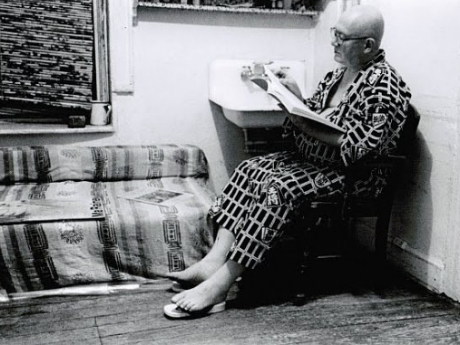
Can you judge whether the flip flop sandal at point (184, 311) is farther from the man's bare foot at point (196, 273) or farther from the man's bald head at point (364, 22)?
the man's bald head at point (364, 22)

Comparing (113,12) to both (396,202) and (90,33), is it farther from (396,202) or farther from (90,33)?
(396,202)

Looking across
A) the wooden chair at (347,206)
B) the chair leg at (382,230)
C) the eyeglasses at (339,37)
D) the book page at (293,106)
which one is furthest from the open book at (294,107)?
the chair leg at (382,230)

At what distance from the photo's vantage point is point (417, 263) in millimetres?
2547

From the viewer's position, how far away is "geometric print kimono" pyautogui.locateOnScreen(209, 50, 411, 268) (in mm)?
2168

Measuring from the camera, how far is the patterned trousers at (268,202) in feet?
7.16

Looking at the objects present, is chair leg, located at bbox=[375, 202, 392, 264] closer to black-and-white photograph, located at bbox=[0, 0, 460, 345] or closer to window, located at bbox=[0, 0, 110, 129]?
black-and-white photograph, located at bbox=[0, 0, 460, 345]

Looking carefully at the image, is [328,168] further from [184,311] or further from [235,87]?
[235,87]

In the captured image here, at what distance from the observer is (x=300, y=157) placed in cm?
251

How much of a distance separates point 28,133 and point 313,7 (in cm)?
179

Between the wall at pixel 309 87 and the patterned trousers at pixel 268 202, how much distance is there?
478mm

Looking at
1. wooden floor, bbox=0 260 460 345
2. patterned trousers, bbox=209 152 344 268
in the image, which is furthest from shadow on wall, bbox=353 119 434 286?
patterned trousers, bbox=209 152 344 268

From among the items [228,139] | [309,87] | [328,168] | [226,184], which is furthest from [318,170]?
[309,87]

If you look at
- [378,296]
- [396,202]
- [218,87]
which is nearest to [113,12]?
[218,87]

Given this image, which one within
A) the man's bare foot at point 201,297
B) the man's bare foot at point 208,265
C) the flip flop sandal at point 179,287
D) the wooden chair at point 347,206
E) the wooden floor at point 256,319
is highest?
the wooden chair at point 347,206
